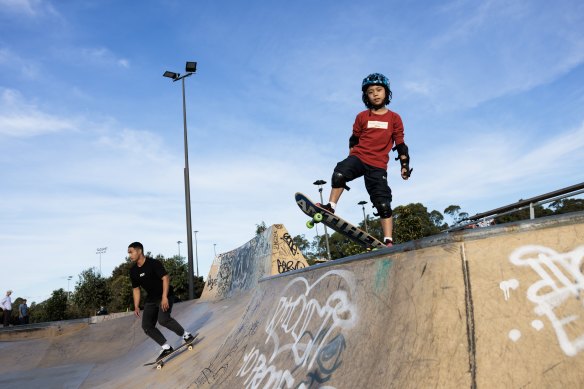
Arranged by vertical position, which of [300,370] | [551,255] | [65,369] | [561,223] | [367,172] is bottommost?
[65,369]

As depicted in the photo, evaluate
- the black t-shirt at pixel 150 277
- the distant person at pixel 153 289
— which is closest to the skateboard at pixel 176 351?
the distant person at pixel 153 289

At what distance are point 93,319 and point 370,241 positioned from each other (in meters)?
12.5

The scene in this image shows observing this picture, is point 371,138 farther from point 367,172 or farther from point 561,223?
point 561,223

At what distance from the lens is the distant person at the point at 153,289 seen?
19.7 feet

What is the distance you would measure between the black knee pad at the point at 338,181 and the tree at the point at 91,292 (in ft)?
185

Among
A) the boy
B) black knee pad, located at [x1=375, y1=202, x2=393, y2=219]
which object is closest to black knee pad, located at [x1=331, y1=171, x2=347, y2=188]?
the boy

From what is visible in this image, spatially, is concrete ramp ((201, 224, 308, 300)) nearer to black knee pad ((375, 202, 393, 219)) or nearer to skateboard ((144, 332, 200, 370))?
skateboard ((144, 332, 200, 370))

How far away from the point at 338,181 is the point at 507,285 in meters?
2.86

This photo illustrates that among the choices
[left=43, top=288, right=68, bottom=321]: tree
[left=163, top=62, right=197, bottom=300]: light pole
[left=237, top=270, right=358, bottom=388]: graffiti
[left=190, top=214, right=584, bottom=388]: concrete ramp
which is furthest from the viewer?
[left=43, top=288, right=68, bottom=321]: tree

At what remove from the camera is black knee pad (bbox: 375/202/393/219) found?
4.68m

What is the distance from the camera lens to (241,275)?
10453 millimetres

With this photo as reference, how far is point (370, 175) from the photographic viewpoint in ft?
15.8

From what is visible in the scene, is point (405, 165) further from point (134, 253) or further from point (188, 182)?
point (188, 182)

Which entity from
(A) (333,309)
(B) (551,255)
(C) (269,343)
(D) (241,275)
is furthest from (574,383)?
(D) (241,275)
